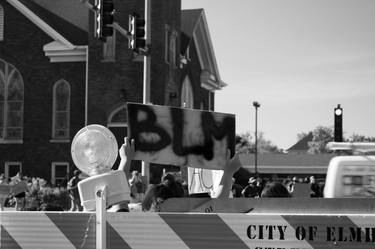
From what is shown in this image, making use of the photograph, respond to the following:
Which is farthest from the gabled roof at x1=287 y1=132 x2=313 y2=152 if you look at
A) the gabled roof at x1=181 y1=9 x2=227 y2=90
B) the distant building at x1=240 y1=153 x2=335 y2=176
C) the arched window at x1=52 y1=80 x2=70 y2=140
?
the arched window at x1=52 y1=80 x2=70 y2=140

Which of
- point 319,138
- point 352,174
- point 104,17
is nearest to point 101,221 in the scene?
point 352,174

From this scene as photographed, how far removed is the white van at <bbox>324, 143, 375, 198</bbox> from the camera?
369cm

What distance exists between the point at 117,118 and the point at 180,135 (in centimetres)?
3132

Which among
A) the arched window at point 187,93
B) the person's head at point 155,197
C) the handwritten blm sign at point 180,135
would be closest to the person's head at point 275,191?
the person's head at point 155,197

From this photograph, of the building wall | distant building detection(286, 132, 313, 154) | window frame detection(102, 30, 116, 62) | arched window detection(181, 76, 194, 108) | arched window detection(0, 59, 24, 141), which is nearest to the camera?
window frame detection(102, 30, 116, 62)

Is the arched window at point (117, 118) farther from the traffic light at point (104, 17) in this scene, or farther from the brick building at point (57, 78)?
the traffic light at point (104, 17)

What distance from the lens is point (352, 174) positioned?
12.3 feet

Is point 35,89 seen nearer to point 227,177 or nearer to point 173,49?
point 173,49

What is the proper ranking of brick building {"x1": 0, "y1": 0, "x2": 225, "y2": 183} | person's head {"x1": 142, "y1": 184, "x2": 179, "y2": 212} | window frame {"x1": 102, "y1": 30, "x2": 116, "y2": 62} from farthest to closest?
window frame {"x1": 102, "y1": 30, "x2": 116, "y2": 62}, brick building {"x1": 0, "y1": 0, "x2": 225, "y2": 183}, person's head {"x1": 142, "y1": 184, "x2": 179, "y2": 212}

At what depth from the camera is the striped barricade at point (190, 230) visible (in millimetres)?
2965

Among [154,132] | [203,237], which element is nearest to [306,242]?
[203,237]

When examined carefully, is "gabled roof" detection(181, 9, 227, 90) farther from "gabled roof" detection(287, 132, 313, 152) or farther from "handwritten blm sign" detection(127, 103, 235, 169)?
"gabled roof" detection(287, 132, 313, 152)

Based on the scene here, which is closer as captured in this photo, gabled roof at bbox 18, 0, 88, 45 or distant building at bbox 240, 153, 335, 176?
gabled roof at bbox 18, 0, 88, 45

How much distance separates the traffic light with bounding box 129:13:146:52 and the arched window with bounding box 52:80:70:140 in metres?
20.5
